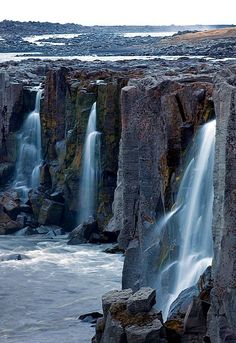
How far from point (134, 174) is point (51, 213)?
47.9ft

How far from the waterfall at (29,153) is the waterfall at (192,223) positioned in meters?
23.8

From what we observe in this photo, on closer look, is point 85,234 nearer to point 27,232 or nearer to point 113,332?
point 27,232

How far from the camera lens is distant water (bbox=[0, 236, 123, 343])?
26203mm

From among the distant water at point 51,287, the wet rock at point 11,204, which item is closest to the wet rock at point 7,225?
the wet rock at point 11,204

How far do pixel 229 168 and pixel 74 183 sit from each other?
85.1 feet

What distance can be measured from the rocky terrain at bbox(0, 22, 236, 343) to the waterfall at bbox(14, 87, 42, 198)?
0.54m

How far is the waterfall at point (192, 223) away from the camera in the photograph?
23.2 m

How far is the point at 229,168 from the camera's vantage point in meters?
17.9

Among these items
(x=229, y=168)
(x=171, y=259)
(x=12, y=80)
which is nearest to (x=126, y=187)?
(x=171, y=259)

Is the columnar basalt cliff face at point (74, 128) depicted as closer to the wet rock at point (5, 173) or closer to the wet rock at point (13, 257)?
the wet rock at point (5, 173)

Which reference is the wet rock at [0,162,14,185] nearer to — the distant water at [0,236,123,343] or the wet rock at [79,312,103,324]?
the distant water at [0,236,123,343]

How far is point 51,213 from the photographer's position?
43.3 meters

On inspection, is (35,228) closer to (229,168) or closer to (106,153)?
(106,153)

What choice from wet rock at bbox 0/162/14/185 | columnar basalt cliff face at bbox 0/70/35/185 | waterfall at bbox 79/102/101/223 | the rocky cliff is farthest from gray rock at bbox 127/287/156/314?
columnar basalt cliff face at bbox 0/70/35/185
